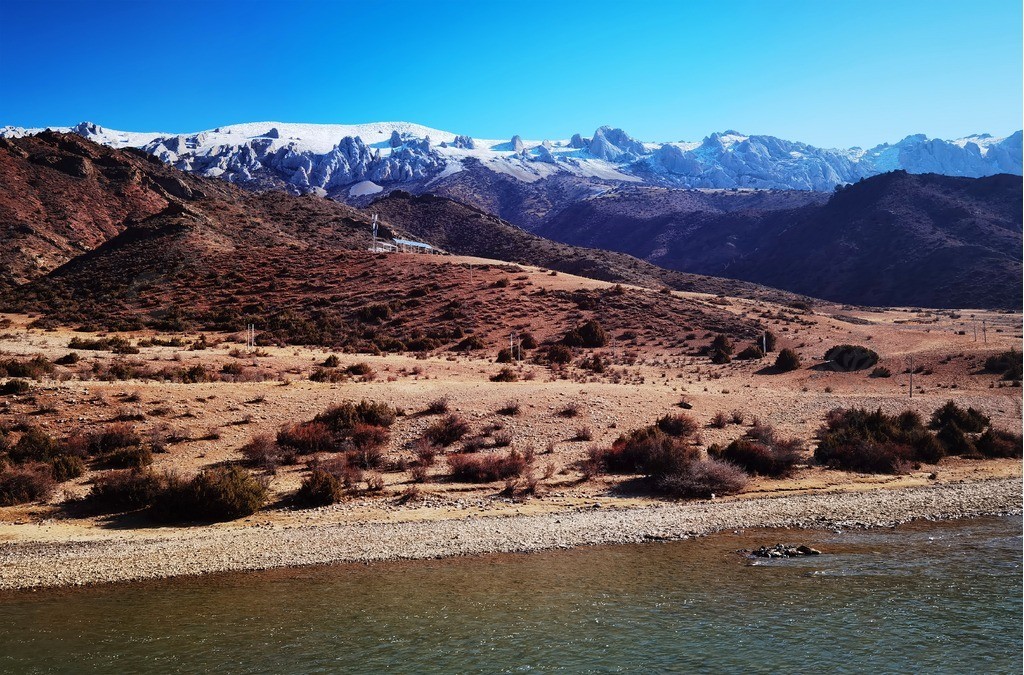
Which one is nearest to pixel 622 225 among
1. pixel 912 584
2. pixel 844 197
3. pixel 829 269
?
pixel 844 197

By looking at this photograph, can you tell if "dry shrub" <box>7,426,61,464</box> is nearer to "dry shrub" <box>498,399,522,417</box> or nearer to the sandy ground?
the sandy ground

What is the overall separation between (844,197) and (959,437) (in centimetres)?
12636

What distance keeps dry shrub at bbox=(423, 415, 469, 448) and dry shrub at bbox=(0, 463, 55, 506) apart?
10.0 m

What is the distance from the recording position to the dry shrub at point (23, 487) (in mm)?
16703

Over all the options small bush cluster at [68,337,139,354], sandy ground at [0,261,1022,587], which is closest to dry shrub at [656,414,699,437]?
sandy ground at [0,261,1022,587]

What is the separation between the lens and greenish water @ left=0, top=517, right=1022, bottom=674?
955 cm

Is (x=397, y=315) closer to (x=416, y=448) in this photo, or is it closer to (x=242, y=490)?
(x=416, y=448)

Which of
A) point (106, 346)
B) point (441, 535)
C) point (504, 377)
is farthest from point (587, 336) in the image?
point (441, 535)

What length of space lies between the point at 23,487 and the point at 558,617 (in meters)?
13.3

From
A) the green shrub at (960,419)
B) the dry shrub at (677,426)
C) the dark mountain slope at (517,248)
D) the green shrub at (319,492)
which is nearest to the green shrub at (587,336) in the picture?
the dry shrub at (677,426)

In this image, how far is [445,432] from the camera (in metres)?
23.1

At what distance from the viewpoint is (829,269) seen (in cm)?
11744

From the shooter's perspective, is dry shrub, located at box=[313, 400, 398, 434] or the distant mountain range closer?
dry shrub, located at box=[313, 400, 398, 434]

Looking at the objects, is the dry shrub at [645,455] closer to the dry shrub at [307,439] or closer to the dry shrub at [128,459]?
the dry shrub at [307,439]
